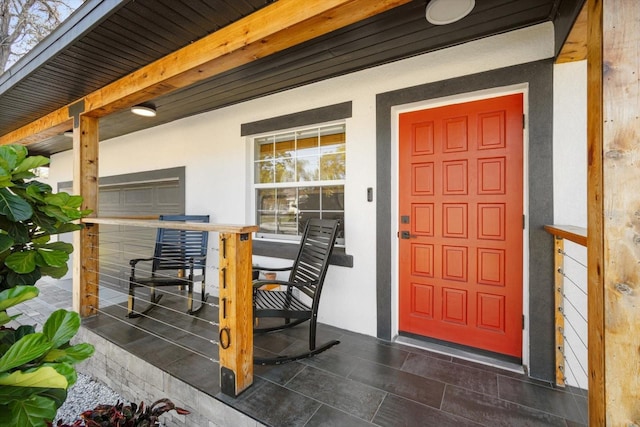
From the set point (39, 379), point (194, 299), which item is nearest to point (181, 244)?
point (194, 299)

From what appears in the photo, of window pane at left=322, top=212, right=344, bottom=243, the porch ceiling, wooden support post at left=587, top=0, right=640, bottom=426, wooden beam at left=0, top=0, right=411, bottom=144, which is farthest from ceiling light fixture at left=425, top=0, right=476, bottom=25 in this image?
window pane at left=322, top=212, right=344, bottom=243

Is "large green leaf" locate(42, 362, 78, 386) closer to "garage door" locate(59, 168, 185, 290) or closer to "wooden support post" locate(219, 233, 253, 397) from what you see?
"wooden support post" locate(219, 233, 253, 397)

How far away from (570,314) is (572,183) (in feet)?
2.88

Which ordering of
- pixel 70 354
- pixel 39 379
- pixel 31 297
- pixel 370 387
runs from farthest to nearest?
pixel 370 387 → pixel 70 354 → pixel 31 297 → pixel 39 379

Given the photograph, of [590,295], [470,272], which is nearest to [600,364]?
[590,295]

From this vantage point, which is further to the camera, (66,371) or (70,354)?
(70,354)

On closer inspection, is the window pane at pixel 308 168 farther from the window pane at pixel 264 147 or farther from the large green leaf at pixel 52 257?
the large green leaf at pixel 52 257

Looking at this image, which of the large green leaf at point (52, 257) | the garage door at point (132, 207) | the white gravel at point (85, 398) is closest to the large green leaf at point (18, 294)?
the large green leaf at point (52, 257)

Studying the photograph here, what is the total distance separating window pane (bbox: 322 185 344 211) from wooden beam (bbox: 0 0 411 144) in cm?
146

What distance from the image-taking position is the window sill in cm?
275

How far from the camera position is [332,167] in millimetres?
2973

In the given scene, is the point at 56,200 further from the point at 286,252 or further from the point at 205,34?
the point at 286,252

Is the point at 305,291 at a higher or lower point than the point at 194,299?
higher

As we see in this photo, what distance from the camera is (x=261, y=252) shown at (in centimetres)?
330
